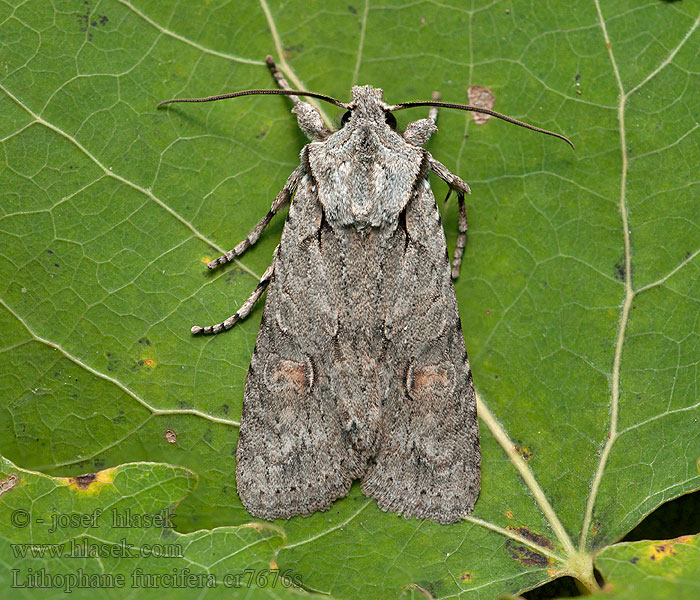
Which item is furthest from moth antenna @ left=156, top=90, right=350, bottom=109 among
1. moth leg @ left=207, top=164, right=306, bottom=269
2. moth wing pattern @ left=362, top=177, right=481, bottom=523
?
moth wing pattern @ left=362, top=177, right=481, bottom=523

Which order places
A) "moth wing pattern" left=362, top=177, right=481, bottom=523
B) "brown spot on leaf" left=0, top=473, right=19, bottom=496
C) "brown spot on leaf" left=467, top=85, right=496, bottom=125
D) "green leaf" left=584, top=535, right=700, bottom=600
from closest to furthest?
1. "green leaf" left=584, top=535, right=700, bottom=600
2. "brown spot on leaf" left=0, top=473, right=19, bottom=496
3. "moth wing pattern" left=362, top=177, right=481, bottom=523
4. "brown spot on leaf" left=467, top=85, right=496, bottom=125

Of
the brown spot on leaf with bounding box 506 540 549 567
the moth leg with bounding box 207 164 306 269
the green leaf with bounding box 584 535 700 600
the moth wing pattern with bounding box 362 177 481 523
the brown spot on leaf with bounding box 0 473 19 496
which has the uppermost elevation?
the moth leg with bounding box 207 164 306 269

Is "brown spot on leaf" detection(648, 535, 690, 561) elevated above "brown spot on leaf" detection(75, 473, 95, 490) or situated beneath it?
elevated above

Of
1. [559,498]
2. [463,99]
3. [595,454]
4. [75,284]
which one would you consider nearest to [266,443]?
[75,284]

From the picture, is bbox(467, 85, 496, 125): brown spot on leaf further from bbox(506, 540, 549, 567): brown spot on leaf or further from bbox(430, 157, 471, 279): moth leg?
bbox(506, 540, 549, 567): brown spot on leaf

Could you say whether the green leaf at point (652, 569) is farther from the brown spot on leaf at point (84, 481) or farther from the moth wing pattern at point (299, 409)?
the brown spot on leaf at point (84, 481)

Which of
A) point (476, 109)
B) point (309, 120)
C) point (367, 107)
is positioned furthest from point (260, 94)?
point (476, 109)

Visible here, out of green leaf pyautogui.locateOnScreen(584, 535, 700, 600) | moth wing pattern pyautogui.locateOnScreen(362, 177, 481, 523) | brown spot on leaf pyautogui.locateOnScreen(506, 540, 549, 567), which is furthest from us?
moth wing pattern pyautogui.locateOnScreen(362, 177, 481, 523)
